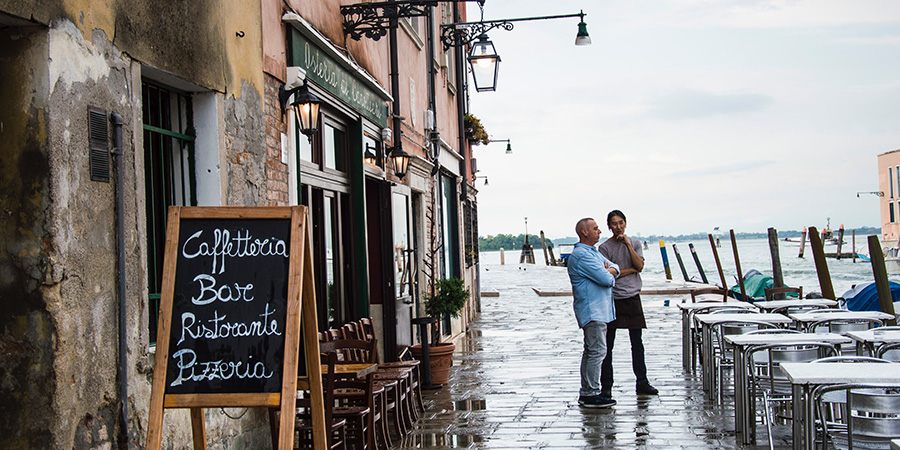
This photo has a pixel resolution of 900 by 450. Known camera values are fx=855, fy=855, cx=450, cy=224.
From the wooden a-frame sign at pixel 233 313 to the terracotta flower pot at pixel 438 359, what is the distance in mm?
5009

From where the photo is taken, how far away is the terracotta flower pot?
9.09m

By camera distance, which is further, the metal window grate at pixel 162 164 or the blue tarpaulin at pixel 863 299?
the blue tarpaulin at pixel 863 299

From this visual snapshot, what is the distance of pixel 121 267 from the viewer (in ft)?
13.4

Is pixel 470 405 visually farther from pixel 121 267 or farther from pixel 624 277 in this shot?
pixel 121 267

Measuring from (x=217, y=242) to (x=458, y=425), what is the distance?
363 centimetres

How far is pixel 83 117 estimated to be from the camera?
3.83 meters

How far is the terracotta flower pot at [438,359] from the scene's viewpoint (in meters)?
9.09

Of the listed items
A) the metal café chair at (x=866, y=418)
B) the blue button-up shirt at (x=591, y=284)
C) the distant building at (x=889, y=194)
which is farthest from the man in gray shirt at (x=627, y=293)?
the distant building at (x=889, y=194)

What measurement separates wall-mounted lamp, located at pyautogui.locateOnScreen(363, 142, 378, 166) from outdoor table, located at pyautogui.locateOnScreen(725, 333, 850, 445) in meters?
4.32

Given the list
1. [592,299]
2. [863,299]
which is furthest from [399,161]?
[863,299]

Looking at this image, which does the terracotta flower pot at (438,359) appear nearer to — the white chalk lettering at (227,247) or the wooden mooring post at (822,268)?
the white chalk lettering at (227,247)

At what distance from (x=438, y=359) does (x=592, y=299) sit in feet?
7.67

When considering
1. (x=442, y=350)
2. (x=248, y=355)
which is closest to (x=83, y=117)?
(x=248, y=355)

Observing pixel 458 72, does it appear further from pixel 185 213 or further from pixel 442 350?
pixel 185 213
